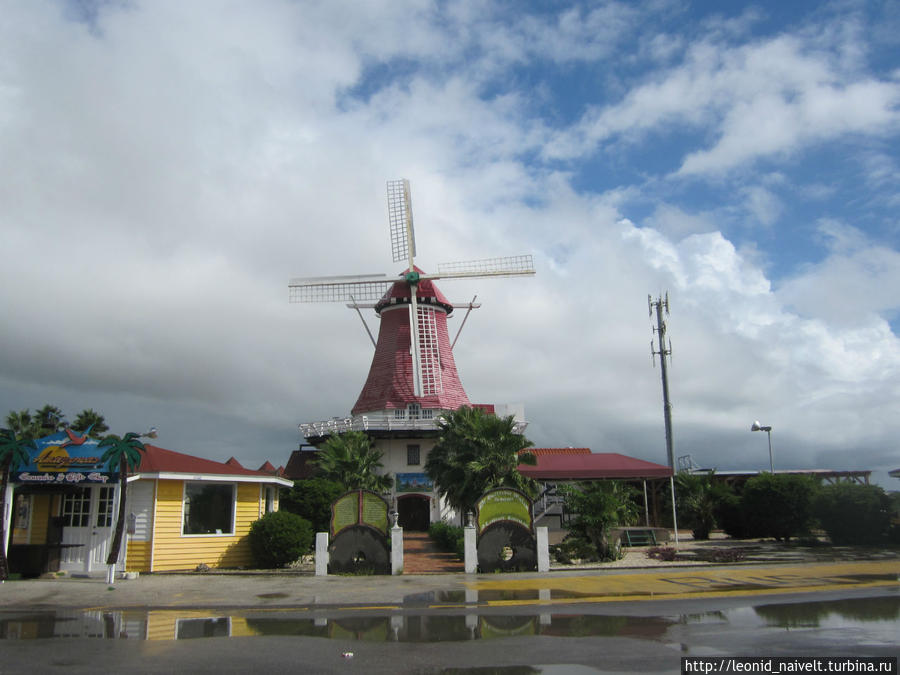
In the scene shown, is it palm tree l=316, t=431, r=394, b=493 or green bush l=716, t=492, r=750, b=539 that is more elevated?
palm tree l=316, t=431, r=394, b=493

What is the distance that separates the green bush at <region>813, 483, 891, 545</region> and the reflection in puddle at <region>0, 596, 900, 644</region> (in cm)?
1430

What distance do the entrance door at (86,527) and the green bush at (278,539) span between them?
3.87 metres

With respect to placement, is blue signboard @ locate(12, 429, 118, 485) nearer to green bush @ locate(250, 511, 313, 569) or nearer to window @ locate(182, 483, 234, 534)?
window @ locate(182, 483, 234, 534)

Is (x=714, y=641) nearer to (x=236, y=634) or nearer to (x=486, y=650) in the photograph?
(x=486, y=650)

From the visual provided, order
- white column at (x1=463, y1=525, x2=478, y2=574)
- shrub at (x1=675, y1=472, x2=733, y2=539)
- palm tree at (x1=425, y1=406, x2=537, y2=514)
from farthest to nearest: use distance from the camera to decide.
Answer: shrub at (x1=675, y1=472, x2=733, y2=539), palm tree at (x1=425, y1=406, x2=537, y2=514), white column at (x1=463, y1=525, x2=478, y2=574)

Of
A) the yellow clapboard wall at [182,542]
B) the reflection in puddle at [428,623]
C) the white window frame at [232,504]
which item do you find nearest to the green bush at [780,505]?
the reflection in puddle at [428,623]

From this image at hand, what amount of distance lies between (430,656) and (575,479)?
89.7 ft

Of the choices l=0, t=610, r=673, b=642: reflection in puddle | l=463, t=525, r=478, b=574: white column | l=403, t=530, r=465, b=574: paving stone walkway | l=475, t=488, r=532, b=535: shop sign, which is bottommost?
l=403, t=530, r=465, b=574: paving stone walkway

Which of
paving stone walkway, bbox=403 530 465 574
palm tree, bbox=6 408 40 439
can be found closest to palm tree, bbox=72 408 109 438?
→ palm tree, bbox=6 408 40 439

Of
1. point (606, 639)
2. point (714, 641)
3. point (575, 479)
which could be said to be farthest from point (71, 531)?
point (575, 479)

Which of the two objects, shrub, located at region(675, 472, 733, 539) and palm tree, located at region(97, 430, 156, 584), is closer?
palm tree, located at region(97, 430, 156, 584)

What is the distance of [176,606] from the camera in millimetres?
12438

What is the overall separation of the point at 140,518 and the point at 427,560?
8568 mm

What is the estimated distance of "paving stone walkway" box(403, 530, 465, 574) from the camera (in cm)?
1858
